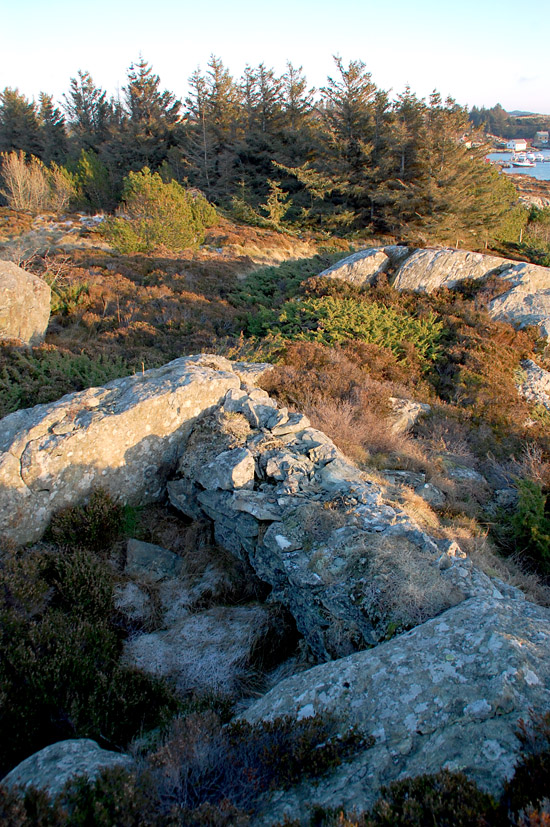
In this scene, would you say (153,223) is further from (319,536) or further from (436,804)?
(436,804)

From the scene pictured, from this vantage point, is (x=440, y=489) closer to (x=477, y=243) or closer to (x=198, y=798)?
(x=198, y=798)

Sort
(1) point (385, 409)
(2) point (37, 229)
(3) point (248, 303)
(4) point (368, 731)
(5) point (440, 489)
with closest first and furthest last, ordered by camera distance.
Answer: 1. (4) point (368, 731)
2. (5) point (440, 489)
3. (1) point (385, 409)
4. (3) point (248, 303)
5. (2) point (37, 229)

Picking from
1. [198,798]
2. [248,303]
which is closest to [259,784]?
[198,798]

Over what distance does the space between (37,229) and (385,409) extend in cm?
2457

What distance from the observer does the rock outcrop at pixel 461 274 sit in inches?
408

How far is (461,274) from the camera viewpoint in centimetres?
1135

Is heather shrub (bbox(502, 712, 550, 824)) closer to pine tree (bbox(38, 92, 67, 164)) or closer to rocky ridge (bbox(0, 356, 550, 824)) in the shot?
rocky ridge (bbox(0, 356, 550, 824))

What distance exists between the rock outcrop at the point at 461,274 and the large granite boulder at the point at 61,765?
1088 cm

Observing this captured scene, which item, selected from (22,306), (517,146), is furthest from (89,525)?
(517,146)

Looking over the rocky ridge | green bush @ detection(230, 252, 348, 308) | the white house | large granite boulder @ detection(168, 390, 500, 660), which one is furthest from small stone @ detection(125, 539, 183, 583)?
the white house

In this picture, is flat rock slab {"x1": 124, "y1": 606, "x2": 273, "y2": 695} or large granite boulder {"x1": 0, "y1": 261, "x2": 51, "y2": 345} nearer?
flat rock slab {"x1": 124, "y1": 606, "x2": 273, "y2": 695}

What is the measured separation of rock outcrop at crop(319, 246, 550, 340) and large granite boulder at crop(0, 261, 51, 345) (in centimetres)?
702

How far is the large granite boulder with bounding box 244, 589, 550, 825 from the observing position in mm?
1981

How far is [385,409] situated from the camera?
23.1ft
